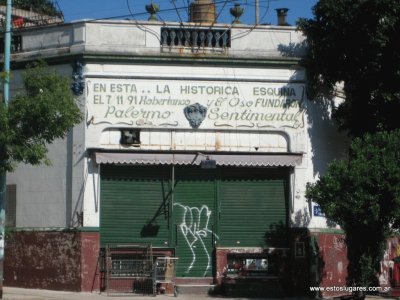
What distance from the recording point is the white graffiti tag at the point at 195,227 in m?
22.7

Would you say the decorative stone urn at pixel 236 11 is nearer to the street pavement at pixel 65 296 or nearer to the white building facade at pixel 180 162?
the white building facade at pixel 180 162

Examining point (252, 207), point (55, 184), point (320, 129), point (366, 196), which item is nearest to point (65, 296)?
point (55, 184)

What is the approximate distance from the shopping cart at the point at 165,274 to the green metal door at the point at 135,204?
0.57 m

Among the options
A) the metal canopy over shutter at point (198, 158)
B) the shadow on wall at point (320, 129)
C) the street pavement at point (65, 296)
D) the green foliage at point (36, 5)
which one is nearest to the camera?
the street pavement at point (65, 296)

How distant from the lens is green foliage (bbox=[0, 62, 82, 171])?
18.4 meters

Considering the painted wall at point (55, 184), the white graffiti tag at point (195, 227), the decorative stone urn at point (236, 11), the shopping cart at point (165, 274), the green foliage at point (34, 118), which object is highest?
the decorative stone urn at point (236, 11)

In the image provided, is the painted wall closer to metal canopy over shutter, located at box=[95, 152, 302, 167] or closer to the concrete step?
metal canopy over shutter, located at box=[95, 152, 302, 167]

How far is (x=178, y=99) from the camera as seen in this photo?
75.3ft

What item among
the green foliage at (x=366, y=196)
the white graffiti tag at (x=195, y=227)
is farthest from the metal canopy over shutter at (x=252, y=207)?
the green foliage at (x=366, y=196)

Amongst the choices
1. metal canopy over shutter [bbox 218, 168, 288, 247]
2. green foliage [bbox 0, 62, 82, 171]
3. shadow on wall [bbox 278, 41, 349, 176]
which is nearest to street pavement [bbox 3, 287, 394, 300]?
metal canopy over shutter [bbox 218, 168, 288, 247]

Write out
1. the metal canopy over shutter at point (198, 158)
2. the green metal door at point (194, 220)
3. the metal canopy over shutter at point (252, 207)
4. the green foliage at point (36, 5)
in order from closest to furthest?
the metal canopy over shutter at point (198, 158), the green metal door at point (194, 220), the metal canopy over shutter at point (252, 207), the green foliage at point (36, 5)

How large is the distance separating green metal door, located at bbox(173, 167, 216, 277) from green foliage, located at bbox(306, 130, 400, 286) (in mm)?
3338

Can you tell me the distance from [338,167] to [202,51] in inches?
223

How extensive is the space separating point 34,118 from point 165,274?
6196 millimetres
